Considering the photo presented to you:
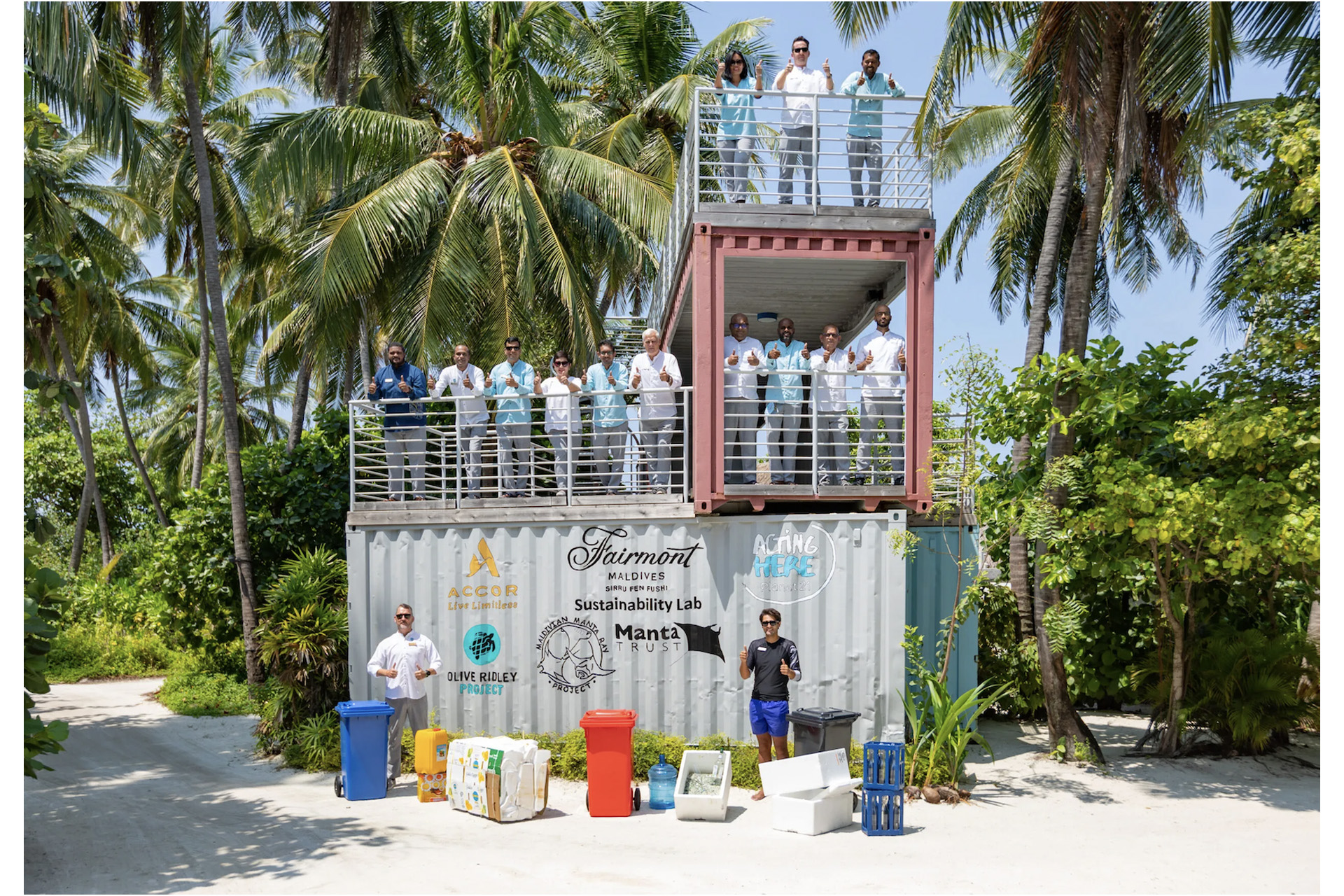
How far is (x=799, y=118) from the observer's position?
1139 centimetres

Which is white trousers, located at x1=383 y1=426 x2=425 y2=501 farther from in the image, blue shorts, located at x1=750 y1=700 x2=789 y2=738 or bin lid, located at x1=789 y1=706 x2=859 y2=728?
bin lid, located at x1=789 y1=706 x2=859 y2=728

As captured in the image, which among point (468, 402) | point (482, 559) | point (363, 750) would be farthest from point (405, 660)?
point (468, 402)

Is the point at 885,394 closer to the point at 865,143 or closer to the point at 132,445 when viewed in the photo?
the point at 865,143

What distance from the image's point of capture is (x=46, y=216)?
52.9 feet

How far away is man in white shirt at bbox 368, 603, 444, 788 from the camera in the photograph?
33.6 ft

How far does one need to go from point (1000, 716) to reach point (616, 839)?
22.5 feet

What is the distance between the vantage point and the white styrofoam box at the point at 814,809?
8.43 m

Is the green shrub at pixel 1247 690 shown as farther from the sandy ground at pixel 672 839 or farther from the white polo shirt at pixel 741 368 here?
the white polo shirt at pixel 741 368

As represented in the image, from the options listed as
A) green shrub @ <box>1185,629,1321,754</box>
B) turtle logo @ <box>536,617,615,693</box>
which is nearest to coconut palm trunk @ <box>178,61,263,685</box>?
turtle logo @ <box>536,617,615,693</box>

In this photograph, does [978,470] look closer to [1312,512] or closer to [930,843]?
[1312,512]

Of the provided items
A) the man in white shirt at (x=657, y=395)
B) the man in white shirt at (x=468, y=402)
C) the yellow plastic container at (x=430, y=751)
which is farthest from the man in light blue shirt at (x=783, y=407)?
the yellow plastic container at (x=430, y=751)

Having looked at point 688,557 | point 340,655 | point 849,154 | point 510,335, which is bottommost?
point 340,655

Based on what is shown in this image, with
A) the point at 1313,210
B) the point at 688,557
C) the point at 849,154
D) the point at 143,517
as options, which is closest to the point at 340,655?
the point at 688,557

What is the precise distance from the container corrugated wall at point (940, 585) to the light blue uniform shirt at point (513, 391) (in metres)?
4.50
